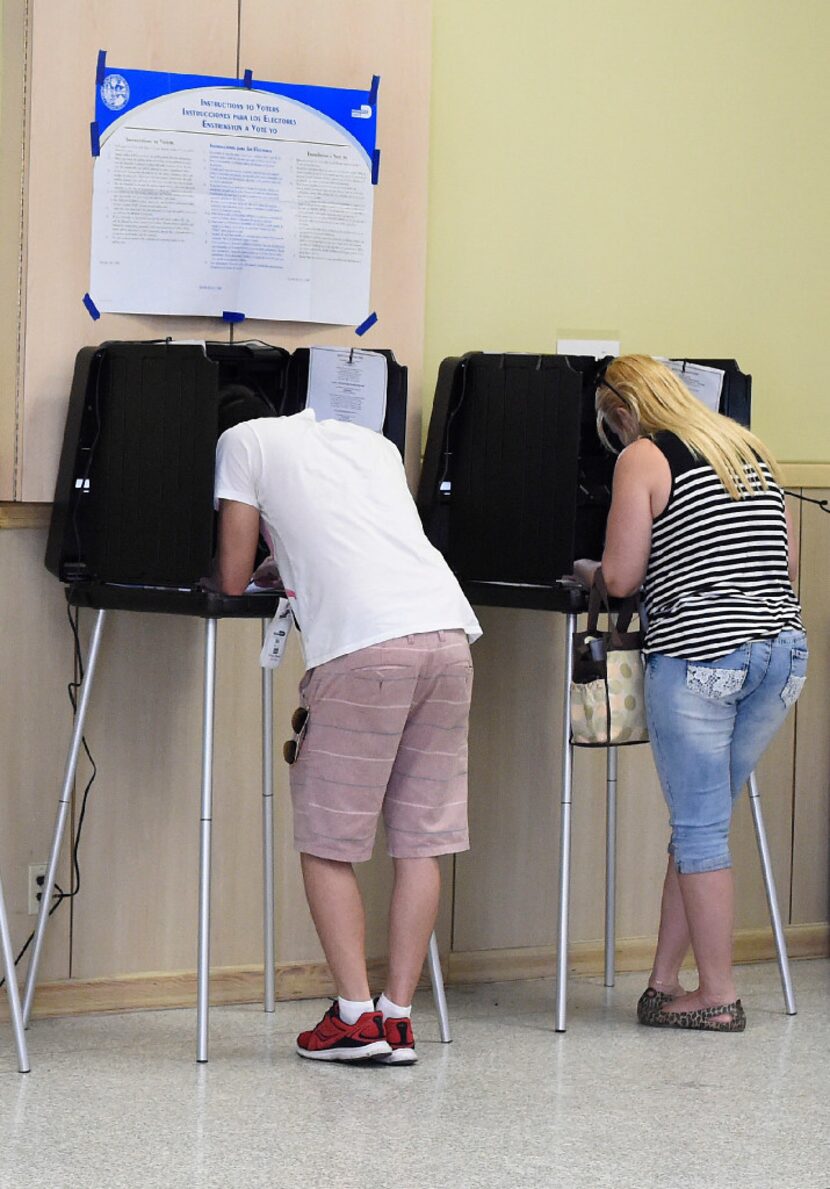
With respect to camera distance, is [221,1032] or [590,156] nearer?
[221,1032]

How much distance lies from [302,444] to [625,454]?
2.03 ft

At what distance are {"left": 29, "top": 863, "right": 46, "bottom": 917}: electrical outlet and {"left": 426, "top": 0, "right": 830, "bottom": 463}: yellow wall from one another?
1.26m

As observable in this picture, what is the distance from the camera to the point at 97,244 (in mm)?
2959

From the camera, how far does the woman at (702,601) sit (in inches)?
110

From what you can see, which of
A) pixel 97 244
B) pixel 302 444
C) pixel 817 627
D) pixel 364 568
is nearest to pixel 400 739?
pixel 364 568

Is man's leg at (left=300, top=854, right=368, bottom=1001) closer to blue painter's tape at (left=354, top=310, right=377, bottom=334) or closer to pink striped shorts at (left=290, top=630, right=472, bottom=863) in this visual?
pink striped shorts at (left=290, top=630, right=472, bottom=863)

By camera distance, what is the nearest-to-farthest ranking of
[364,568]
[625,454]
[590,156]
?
[364,568] → [625,454] → [590,156]

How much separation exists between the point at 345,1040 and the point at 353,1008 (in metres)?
0.06

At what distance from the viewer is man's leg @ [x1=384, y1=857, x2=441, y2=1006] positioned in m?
2.69

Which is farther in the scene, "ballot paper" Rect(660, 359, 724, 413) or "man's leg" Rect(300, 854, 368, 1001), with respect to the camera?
"ballot paper" Rect(660, 359, 724, 413)

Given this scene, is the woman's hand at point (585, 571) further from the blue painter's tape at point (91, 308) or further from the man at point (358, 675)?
the blue painter's tape at point (91, 308)

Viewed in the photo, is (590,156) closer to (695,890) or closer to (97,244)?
(97,244)

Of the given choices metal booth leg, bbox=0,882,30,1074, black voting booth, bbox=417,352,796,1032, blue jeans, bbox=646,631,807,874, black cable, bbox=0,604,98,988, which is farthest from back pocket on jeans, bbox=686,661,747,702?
metal booth leg, bbox=0,882,30,1074

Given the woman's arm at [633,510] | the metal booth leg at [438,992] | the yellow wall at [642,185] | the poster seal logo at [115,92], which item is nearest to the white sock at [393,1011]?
the metal booth leg at [438,992]
